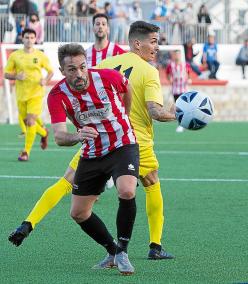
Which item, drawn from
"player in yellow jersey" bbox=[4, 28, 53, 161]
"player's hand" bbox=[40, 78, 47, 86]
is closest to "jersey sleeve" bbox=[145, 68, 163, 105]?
"player in yellow jersey" bbox=[4, 28, 53, 161]

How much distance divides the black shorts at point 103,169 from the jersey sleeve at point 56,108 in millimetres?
397

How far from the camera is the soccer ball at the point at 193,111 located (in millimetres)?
8453

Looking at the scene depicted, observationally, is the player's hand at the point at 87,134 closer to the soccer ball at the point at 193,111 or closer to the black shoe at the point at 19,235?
the soccer ball at the point at 193,111

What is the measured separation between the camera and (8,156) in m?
18.6

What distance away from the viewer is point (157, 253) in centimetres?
862

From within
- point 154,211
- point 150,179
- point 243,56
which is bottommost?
point 243,56

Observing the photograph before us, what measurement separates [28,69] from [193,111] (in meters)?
10.6

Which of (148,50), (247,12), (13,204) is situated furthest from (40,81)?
(247,12)

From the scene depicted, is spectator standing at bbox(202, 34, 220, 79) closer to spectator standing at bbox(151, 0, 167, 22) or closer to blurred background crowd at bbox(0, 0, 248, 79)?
blurred background crowd at bbox(0, 0, 248, 79)

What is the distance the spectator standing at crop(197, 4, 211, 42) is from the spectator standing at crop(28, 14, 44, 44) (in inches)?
233

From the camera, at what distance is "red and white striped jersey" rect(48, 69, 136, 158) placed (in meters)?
7.83

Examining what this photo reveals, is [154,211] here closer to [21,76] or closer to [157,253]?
[157,253]

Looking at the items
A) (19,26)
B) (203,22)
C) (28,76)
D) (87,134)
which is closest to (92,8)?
(19,26)

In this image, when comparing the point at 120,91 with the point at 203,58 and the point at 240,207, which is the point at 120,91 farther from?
the point at 203,58
